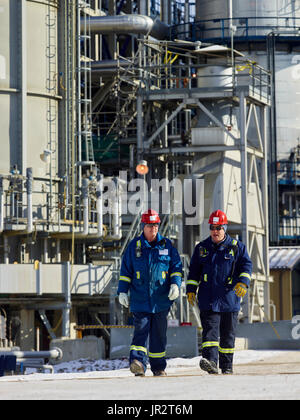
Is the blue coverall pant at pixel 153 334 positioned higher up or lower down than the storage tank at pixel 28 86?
lower down

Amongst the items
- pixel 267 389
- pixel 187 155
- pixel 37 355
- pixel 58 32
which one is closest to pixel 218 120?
pixel 187 155

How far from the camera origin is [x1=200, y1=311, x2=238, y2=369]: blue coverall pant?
14.9 m

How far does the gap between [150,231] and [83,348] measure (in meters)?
14.6

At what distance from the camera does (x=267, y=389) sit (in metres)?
11.1

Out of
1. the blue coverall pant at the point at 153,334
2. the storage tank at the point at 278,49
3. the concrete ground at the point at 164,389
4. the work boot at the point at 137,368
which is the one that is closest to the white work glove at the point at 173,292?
the blue coverall pant at the point at 153,334

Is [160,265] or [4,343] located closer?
[160,265]

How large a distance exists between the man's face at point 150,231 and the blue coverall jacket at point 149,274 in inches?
2.6

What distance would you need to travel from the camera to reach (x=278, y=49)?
155 feet

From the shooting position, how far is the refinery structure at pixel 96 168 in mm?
32750

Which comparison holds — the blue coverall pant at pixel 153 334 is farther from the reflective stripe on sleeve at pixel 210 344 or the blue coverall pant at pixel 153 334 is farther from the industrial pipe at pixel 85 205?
the industrial pipe at pixel 85 205

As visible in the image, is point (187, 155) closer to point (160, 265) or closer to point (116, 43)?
point (116, 43)

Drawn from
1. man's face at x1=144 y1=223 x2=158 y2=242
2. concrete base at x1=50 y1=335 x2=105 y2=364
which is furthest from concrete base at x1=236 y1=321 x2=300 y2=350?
man's face at x1=144 y1=223 x2=158 y2=242

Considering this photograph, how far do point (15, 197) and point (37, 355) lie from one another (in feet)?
28.2

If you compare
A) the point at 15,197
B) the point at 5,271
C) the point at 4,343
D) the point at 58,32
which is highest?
the point at 58,32
